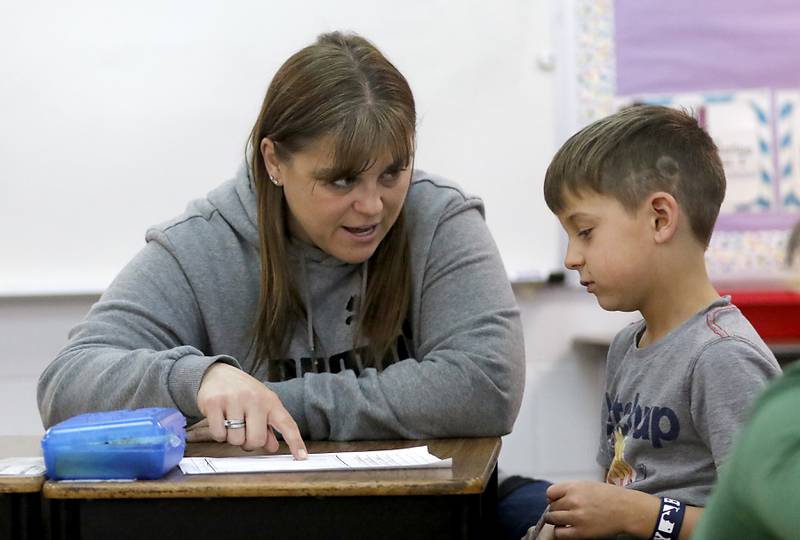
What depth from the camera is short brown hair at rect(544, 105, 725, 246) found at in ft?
4.91

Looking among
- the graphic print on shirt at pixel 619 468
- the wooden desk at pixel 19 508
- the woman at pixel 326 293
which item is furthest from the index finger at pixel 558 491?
the wooden desk at pixel 19 508

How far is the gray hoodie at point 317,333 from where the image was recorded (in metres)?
1.55

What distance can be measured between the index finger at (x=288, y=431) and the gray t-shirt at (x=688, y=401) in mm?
415

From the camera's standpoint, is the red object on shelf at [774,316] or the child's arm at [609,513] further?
the red object on shelf at [774,316]

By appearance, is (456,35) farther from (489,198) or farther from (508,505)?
(508,505)

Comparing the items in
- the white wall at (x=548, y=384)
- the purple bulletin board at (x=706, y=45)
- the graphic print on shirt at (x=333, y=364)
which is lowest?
the white wall at (x=548, y=384)

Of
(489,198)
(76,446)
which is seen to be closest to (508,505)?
(76,446)

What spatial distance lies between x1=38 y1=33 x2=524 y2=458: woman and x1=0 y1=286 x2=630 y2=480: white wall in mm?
1166

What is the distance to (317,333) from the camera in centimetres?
181

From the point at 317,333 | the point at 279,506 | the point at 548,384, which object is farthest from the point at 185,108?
the point at 279,506

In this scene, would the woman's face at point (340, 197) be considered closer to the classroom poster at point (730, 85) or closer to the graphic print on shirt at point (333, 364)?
the graphic print on shirt at point (333, 364)

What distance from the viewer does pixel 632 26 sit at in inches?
118

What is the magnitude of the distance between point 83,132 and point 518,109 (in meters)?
1.15

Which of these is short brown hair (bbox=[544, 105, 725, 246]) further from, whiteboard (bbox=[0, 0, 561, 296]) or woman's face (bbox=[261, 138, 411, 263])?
whiteboard (bbox=[0, 0, 561, 296])
